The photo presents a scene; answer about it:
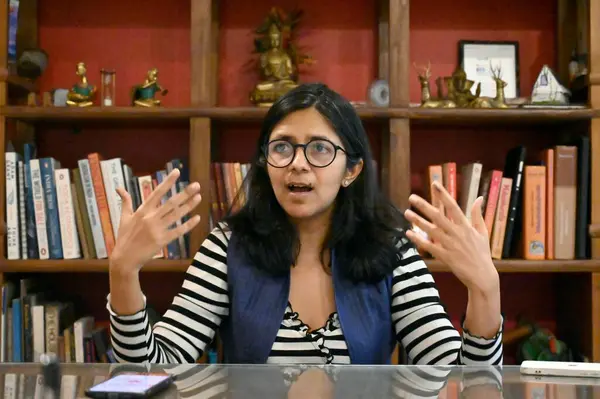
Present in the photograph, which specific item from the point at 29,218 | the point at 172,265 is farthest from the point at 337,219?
the point at 29,218

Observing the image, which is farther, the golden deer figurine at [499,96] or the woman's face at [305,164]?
the golden deer figurine at [499,96]

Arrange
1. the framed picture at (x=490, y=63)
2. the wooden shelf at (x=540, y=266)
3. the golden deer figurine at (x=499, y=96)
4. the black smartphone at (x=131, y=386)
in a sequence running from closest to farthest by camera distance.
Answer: the black smartphone at (x=131, y=386)
the wooden shelf at (x=540, y=266)
the golden deer figurine at (x=499, y=96)
the framed picture at (x=490, y=63)

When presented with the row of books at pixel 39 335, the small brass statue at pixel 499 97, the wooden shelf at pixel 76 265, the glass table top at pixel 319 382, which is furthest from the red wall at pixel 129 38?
the glass table top at pixel 319 382

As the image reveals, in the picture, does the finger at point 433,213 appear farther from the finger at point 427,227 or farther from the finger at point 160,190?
the finger at point 160,190

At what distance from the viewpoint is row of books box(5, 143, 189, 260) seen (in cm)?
194

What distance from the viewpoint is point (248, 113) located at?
6.33 feet

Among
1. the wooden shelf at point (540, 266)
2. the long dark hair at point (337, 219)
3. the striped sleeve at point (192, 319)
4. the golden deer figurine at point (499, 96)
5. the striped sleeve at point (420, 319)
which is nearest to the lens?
the striped sleeve at point (192, 319)

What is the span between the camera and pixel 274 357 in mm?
1354

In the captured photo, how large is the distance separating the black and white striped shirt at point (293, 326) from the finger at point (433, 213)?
32cm

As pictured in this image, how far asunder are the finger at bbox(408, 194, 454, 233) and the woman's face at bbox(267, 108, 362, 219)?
0.35 meters

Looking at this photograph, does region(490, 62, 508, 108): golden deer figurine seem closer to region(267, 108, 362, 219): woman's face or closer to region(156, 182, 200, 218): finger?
region(267, 108, 362, 219): woman's face

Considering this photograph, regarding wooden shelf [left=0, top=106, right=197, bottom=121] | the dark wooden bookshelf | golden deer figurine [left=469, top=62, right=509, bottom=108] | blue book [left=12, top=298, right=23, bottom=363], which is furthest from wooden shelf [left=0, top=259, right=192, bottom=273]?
golden deer figurine [left=469, top=62, right=509, bottom=108]

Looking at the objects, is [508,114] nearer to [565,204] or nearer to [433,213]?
[565,204]

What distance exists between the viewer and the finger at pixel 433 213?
107cm
